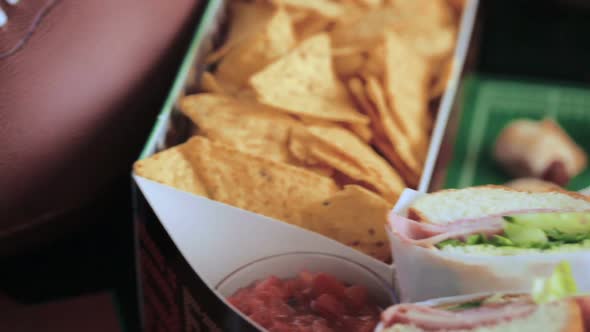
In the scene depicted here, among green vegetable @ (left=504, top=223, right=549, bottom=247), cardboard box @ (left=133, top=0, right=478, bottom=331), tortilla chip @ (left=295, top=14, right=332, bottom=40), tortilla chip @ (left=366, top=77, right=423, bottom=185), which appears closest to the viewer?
green vegetable @ (left=504, top=223, right=549, bottom=247)

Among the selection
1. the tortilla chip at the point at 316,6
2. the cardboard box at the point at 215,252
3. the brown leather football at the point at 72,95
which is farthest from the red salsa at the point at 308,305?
the tortilla chip at the point at 316,6

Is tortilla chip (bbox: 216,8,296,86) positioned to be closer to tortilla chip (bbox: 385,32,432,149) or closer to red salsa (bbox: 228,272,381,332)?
tortilla chip (bbox: 385,32,432,149)

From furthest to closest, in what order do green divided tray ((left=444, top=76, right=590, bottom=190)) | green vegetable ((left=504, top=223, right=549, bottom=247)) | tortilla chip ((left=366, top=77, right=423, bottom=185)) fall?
green divided tray ((left=444, top=76, right=590, bottom=190)) → tortilla chip ((left=366, top=77, right=423, bottom=185)) → green vegetable ((left=504, top=223, right=549, bottom=247))

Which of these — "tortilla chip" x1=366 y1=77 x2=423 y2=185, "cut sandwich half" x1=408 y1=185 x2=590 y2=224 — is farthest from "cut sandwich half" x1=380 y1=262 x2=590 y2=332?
"tortilla chip" x1=366 y1=77 x2=423 y2=185

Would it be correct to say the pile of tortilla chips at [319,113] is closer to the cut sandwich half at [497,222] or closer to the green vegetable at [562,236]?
the cut sandwich half at [497,222]


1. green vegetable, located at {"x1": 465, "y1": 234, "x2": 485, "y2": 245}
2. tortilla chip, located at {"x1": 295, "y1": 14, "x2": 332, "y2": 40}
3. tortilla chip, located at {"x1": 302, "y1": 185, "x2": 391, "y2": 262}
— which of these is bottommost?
tortilla chip, located at {"x1": 302, "y1": 185, "x2": 391, "y2": 262}

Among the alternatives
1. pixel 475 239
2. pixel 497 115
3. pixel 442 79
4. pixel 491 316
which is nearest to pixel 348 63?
pixel 442 79

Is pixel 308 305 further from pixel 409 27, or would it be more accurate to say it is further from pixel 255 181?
pixel 409 27
